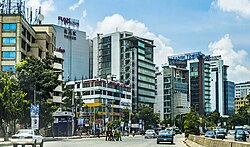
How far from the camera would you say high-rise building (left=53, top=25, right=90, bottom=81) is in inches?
6491

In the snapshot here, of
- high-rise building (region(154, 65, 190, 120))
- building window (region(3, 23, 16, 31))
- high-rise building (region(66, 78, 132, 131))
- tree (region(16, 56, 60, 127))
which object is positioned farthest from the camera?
high-rise building (region(154, 65, 190, 120))

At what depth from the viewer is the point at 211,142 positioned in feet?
95.4

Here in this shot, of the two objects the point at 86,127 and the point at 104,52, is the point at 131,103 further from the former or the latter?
the point at 86,127

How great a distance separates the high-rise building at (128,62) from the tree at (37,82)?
320 feet

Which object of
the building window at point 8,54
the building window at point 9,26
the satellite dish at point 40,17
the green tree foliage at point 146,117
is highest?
the satellite dish at point 40,17

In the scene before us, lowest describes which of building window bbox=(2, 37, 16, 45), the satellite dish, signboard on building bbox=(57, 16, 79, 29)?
building window bbox=(2, 37, 16, 45)

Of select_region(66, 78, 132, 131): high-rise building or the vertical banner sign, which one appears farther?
select_region(66, 78, 132, 131): high-rise building

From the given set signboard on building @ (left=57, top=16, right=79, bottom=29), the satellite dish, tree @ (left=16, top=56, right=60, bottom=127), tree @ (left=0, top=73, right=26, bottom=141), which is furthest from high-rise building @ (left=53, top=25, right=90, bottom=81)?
tree @ (left=0, top=73, right=26, bottom=141)

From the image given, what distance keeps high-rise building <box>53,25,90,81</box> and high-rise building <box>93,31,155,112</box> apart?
4013mm

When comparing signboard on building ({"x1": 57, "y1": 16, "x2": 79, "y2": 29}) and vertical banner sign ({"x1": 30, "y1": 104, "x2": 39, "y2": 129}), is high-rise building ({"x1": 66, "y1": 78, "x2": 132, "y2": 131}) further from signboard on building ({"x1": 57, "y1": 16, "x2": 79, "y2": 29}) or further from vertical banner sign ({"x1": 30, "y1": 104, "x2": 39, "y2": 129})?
vertical banner sign ({"x1": 30, "y1": 104, "x2": 39, "y2": 129})

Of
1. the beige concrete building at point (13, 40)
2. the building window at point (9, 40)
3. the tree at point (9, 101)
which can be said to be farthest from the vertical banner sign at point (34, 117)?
the building window at point (9, 40)

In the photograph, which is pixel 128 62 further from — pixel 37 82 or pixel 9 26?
pixel 37 82

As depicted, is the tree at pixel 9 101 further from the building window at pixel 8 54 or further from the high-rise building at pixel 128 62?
the high-rise building at pixel 128 62

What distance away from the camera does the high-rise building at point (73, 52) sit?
16488cm
